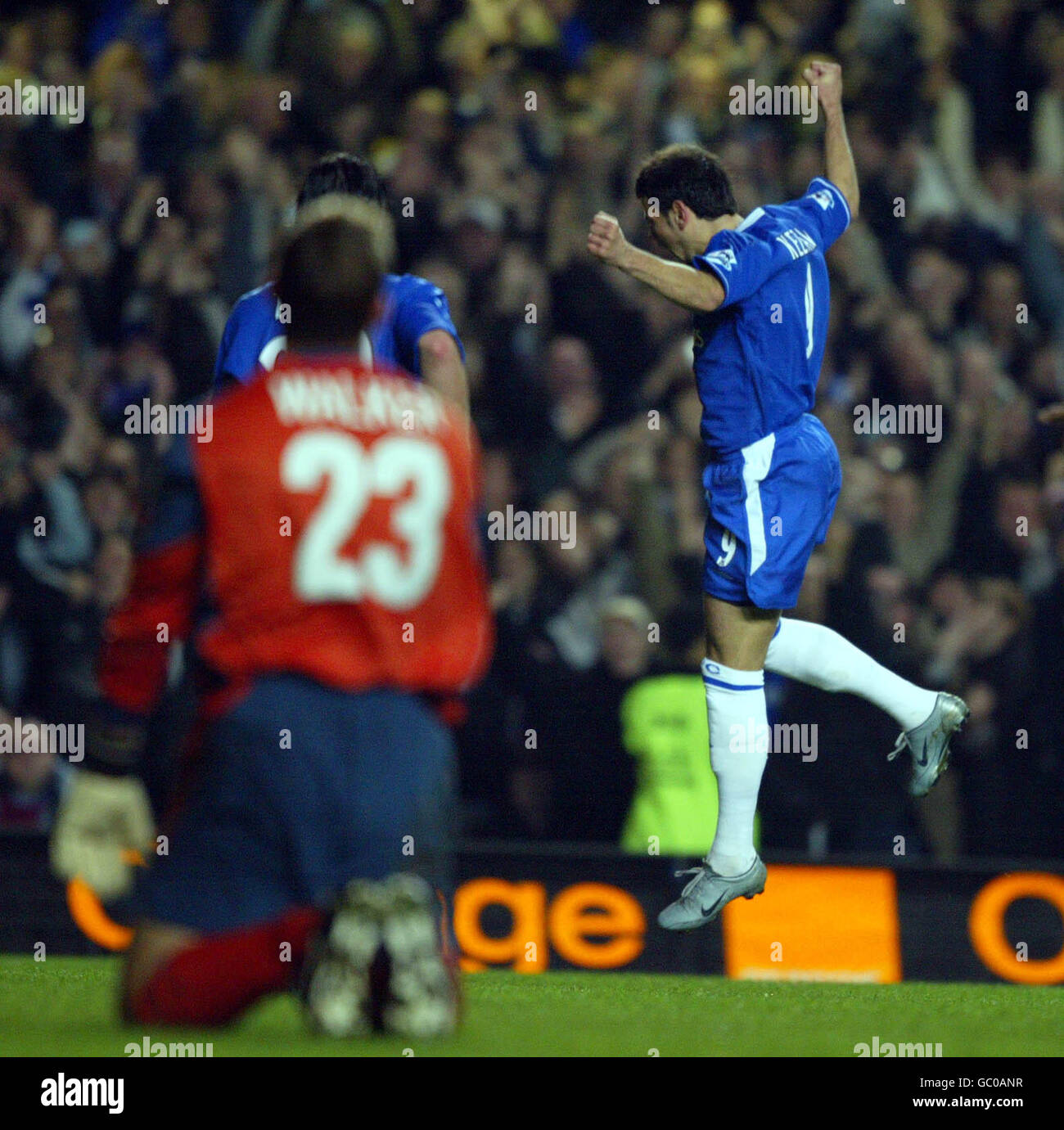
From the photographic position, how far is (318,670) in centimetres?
392

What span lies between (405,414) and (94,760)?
995 mm

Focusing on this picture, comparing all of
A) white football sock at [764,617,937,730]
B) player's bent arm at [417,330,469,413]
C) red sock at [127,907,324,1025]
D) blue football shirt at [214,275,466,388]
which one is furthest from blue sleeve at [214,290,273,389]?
red sock at [127,907,324,1025]

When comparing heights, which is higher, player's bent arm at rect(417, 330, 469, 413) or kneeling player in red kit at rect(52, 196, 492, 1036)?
player's bent arm at rect(417, 330, 469, 413)

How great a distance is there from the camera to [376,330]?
548 centimetres

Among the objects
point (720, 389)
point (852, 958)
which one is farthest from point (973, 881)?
point (720, 389)

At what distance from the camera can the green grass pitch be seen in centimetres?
436

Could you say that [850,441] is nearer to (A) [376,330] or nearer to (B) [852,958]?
(B) [852,958]

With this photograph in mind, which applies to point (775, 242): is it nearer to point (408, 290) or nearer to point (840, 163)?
point (840, 163)

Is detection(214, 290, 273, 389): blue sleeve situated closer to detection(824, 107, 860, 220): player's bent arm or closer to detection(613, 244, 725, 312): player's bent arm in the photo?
detection(613, 244, 725, 312): player's bent arm

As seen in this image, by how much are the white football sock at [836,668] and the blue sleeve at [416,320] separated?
154 cm

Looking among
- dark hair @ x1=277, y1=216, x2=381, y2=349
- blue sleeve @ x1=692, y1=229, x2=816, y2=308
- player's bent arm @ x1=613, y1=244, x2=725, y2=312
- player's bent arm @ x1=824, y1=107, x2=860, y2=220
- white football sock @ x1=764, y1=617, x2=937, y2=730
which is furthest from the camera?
player's bent arm @ x1=824, y1=107, x2=860, y2=220

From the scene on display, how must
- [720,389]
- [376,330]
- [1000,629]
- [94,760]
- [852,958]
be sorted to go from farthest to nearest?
[1000,629] < [852,958] < [720,389] < [376,330] < [94,760]


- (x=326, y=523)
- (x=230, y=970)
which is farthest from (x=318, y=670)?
(x=230, y=970)

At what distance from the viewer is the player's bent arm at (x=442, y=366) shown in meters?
5.33
